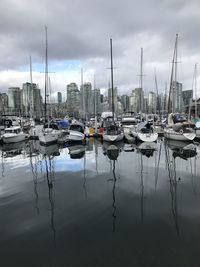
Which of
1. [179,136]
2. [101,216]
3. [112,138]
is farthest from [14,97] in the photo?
[101,216]

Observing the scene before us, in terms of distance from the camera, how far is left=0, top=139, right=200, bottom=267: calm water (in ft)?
21.6

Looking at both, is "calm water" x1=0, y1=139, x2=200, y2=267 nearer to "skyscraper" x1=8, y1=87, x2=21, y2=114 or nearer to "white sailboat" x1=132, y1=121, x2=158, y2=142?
"white sailboat" x1=132, y1=121, x2=158, y2=142

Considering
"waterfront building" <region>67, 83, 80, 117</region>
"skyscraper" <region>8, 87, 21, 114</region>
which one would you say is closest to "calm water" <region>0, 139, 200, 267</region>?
"waterfront building" <region>67, 83, 80, 117</region>

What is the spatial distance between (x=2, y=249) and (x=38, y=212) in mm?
2668

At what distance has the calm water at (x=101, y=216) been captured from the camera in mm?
6574

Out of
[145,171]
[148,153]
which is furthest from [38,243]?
[148,153]

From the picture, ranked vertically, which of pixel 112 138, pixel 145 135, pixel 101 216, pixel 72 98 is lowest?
pixel 101 216

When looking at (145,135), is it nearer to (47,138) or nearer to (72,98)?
(47,138)

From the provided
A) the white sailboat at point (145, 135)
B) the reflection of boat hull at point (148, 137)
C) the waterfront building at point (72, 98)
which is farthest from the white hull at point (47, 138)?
the waterfront building at point (72, 98)

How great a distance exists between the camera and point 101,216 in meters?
9.13

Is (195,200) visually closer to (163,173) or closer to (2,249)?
(163,173)

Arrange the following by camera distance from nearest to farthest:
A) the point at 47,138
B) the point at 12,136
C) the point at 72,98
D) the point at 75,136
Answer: the point at 47,138 → the point at 75,136 → the point at 12,136 → the point at 72,98

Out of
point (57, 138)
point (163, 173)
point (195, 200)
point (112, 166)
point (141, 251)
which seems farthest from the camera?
point (57, 138)

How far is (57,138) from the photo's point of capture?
34.4 metres
